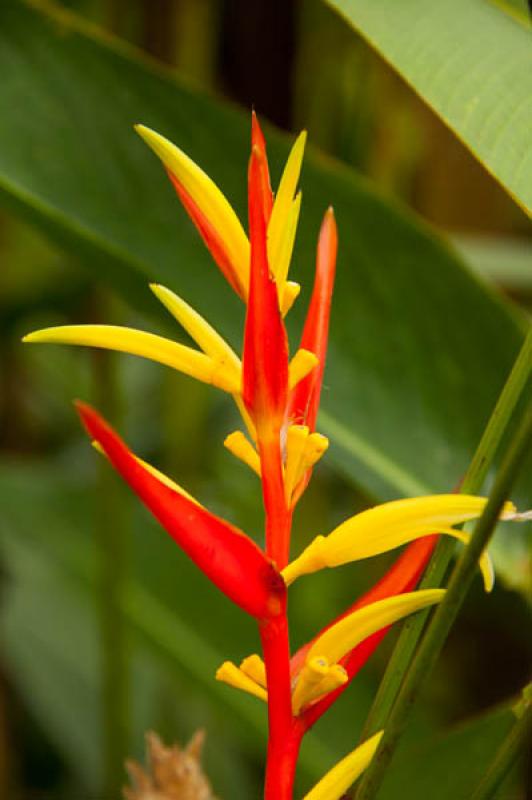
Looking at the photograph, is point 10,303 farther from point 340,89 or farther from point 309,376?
point 309,376

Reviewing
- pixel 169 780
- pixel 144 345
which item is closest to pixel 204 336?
pixel 144 345

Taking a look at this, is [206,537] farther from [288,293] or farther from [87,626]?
[87,626]

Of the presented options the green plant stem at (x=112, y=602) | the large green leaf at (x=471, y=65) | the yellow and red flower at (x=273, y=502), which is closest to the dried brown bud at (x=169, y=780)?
the yellow and red flower at (x=273, y=502)

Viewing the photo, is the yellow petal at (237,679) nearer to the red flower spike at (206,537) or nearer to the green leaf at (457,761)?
the red flower spike at (206,537)

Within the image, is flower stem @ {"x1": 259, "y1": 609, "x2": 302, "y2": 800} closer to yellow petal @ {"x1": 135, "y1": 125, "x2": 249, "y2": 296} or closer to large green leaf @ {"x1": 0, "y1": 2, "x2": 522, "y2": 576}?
yellow petal @ {"x1": 135, "y1": 125, "x2": 249, "y2": 296}

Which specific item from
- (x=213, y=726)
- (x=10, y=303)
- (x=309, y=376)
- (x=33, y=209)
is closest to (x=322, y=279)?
(x=309, y=376)
